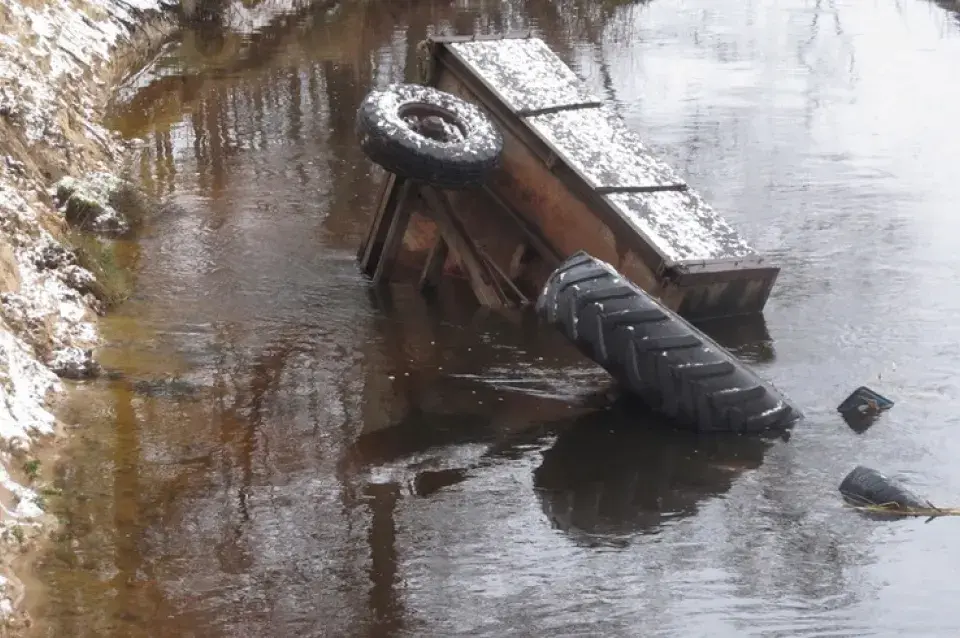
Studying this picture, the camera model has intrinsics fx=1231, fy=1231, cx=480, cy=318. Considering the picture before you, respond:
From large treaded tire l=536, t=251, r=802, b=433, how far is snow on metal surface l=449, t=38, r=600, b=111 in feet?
8.63

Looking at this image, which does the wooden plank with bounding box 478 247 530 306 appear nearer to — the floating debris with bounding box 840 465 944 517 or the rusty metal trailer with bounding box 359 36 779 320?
the rusty metal trailer with bounding box 359 36 779 320

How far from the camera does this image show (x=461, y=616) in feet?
17.7

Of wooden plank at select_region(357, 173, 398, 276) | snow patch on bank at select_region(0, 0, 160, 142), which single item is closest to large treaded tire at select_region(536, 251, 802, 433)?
wooden plank at select_region(357, 173, 398, 276)

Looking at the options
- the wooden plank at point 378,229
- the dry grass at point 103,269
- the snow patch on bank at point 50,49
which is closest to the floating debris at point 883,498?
the wooden plank at point 378,229

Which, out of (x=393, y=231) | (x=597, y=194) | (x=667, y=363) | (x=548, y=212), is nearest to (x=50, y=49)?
(x=393, y=231)

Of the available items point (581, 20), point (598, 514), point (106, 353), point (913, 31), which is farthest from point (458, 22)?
point (598, 514)

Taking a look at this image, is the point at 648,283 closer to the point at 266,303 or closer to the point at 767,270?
the point at 767,270

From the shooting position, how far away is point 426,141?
8836 mm

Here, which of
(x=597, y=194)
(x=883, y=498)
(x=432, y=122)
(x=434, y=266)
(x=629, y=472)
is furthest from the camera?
(x=434, y=266)

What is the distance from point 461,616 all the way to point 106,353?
11.8 feet

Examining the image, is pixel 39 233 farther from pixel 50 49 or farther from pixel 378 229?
pixel 50 49

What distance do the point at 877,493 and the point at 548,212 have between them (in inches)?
142

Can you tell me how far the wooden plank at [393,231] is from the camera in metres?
9.55

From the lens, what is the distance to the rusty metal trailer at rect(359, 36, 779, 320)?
871 centimetres
